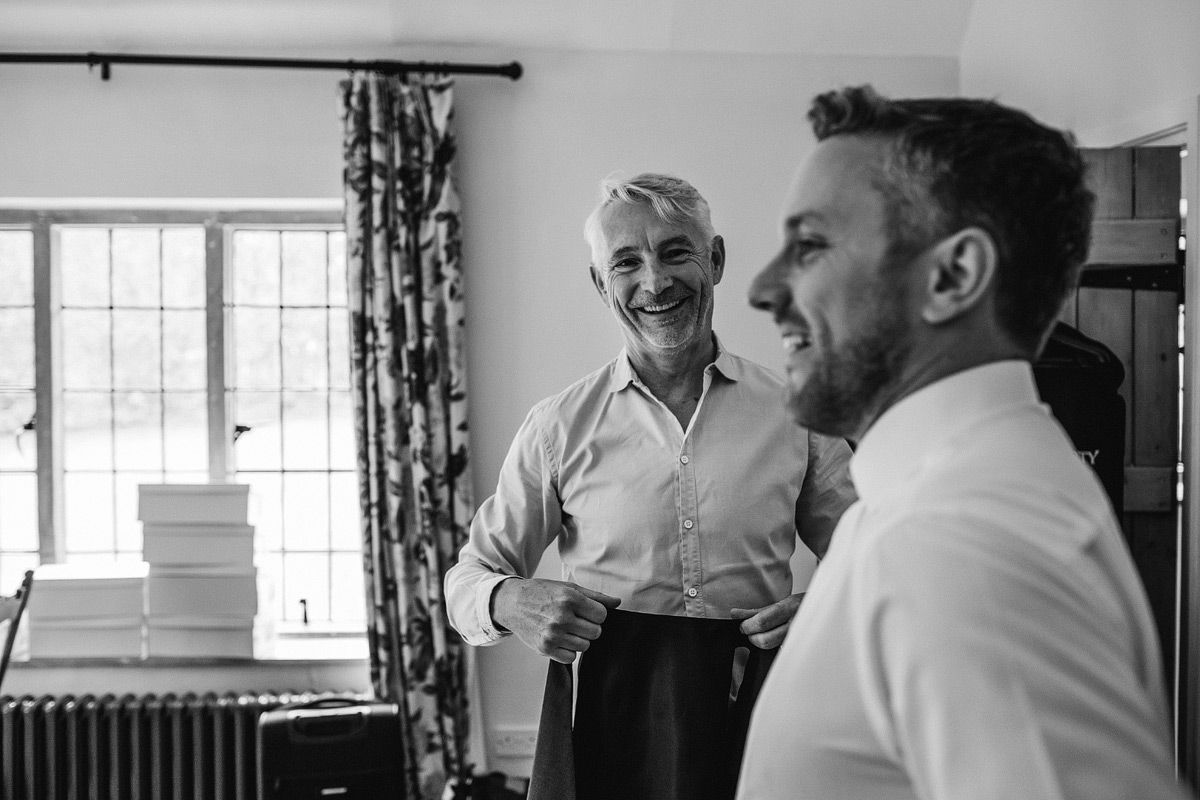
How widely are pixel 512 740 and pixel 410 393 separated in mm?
1304

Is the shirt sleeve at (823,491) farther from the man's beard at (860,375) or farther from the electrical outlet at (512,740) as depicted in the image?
the electrical outlet at (512,740)

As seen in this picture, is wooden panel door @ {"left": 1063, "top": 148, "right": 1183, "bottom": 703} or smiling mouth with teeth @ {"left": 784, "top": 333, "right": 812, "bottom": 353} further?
wooden panel door @ {"left": 1063, "top": 148, "right": 1183, "bottom": 703}

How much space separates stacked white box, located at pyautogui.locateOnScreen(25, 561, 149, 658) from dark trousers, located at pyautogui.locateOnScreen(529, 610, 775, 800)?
236 centimetres

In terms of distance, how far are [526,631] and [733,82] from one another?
8.26ft

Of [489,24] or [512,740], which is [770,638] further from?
[489,24]

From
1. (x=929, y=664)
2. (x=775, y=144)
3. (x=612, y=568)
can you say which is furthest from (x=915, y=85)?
(x=929, y=664)

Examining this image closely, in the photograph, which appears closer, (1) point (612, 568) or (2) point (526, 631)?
(2) point (526, 631)

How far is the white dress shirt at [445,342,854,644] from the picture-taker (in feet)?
5.47

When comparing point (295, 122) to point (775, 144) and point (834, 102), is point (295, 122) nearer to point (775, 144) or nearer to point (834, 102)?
point (775, 144)

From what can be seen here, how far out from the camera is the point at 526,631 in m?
1.47

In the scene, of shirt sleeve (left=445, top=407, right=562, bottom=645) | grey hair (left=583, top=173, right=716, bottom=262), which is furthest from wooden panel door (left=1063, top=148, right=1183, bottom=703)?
shirt sleeve (left=445, top=407, right=562, bottom=645)

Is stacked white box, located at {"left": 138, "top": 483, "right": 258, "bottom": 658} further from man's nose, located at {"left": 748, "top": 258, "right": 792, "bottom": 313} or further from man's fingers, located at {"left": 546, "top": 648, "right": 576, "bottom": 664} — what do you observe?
man's nose, located at {"left": 748, "top": 258, "right": 792, "bottom": 313}

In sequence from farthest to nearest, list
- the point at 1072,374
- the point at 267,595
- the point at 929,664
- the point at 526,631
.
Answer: the point at 267,595, the point at 1072,374, the point at 526,631, the point at 929,664

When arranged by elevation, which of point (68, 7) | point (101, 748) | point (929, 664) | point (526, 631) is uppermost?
point (68, 7)
